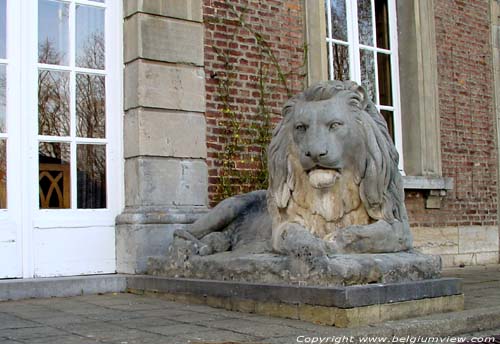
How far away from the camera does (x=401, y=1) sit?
9125 millimetres

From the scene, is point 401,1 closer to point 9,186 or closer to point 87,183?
point 87,183

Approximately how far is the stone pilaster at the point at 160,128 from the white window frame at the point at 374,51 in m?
2.16

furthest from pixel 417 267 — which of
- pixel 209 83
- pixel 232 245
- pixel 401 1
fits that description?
pixel 401 1

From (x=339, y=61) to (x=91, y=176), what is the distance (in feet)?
11.4

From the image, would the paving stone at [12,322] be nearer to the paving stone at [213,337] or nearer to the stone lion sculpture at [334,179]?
the paving stone at [213,337]

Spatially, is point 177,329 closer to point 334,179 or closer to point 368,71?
point 334,179

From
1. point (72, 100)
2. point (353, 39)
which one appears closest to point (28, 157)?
point (72, 100)

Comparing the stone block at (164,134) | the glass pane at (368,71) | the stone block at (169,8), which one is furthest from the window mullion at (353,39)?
the stone block at (164,134)

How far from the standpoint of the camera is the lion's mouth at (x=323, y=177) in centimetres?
473

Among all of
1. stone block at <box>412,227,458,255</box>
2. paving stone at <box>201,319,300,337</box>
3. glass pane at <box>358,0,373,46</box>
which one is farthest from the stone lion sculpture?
glass pane at <box>358,0,373,46</box>

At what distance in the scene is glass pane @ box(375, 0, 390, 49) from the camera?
9148 mm

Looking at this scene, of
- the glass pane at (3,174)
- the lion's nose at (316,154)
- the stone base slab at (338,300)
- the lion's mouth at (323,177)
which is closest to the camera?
the stone base slab at (338,300)

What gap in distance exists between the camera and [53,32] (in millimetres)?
6461

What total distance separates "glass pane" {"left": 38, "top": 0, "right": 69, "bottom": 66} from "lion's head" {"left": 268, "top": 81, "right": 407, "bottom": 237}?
254 cm
